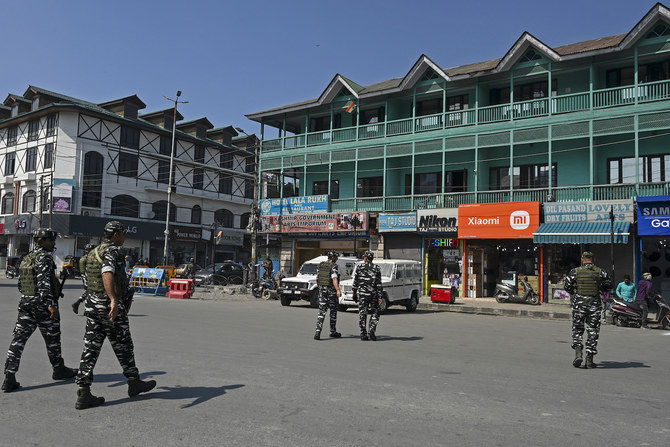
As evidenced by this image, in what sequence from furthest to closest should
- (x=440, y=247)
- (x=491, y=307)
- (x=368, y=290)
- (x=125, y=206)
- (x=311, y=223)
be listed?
(x=125, y=206)
(x=311, y=223)
(x=440, y=247)
(x=491, y=307)
(x=368, y=290)

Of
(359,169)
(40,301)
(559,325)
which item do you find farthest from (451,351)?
(359,169)

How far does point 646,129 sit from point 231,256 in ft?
137

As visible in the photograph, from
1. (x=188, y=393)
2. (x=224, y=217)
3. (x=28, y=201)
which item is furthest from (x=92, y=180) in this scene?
(x=188, y=393)

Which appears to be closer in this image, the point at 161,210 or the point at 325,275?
the point at 325,275

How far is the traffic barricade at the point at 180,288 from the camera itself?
2309cm

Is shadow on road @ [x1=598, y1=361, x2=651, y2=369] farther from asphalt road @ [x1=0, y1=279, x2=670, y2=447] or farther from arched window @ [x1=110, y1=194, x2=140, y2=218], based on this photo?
arched window @ [x1=110, y1=194, x2=140, y2=218]

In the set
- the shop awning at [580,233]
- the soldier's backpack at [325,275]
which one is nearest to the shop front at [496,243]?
the shop awning at [580,233]

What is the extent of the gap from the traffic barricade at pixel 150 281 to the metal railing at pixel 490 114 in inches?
427

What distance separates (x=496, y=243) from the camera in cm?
2464

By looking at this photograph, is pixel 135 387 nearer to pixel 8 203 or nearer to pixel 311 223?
pixel 311 223

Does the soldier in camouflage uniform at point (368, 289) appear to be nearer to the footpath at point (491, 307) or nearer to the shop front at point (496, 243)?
the footpath at point (491, 307)

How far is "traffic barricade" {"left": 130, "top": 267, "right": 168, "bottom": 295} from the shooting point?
79.8ft

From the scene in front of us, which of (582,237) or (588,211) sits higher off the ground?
(588,211)

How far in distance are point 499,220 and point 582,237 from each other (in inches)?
146
